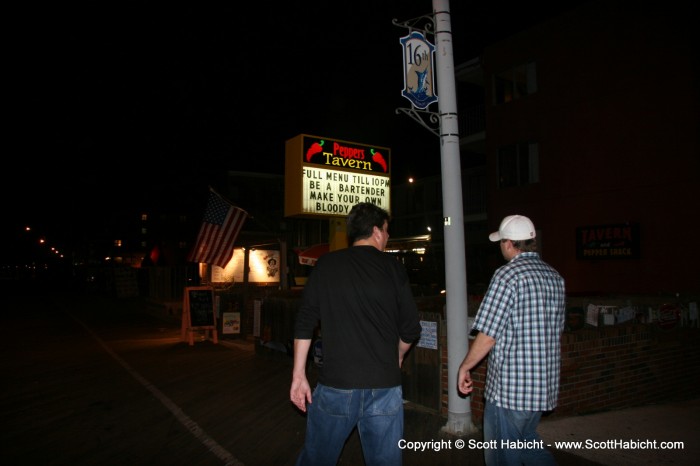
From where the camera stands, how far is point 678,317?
23.6ft

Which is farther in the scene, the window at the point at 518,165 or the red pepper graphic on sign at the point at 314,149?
the window at the point at 518,165

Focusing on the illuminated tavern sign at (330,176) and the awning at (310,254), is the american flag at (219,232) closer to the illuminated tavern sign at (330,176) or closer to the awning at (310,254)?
the awning at (310,254)

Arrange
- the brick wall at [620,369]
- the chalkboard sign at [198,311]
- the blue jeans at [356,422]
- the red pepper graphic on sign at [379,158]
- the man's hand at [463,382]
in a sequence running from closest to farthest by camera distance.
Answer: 1. the blue jeans at [356,422]
2. the man's hand at [463,382]
3. the brick wall at [620,369]
4. the red pepper graphic on sign at [379,158]
5. the chalkboard sign at [198,311]

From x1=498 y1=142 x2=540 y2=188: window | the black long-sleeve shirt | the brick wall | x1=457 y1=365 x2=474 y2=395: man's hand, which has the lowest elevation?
the brick wall

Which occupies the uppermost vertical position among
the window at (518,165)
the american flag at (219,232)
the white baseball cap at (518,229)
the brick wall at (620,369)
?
the window at (518,165)

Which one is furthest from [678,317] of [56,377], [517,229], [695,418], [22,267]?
[22,267]

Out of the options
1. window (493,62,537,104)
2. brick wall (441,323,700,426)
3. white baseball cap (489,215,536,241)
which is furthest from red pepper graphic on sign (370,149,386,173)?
white baseball cap (489,215,536,241)

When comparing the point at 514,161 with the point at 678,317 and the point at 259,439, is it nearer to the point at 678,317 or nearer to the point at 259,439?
the point at 678,317

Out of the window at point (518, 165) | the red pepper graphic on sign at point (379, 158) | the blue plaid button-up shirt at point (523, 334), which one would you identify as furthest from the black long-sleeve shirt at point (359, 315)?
the window at point (518, 165)

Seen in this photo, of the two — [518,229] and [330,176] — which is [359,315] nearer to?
[518,229]

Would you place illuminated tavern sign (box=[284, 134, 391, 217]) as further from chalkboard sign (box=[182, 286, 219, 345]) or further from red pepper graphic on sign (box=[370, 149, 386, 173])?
chalkboard sign (box=[182, 286, 219, 345])

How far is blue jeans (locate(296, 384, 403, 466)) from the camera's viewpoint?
297 cm

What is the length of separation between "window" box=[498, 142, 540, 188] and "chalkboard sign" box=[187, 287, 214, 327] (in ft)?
37.1

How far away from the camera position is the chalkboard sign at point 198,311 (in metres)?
12.2
